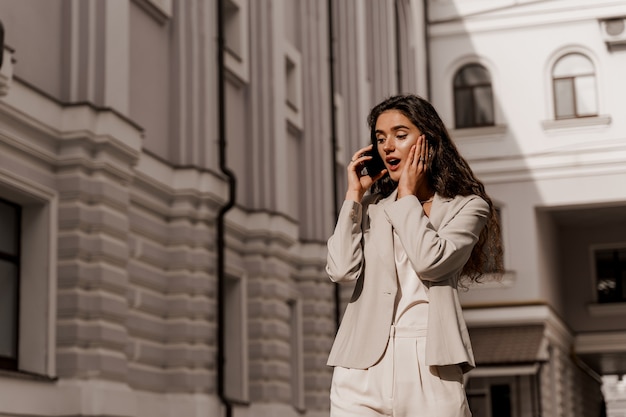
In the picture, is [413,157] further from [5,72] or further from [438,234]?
[5,72]

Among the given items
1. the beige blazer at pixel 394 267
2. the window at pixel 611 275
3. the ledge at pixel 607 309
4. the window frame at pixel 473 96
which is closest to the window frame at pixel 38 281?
the beige blazer at pixel 394 267

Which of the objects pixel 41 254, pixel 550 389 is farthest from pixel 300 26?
pixel 550 389

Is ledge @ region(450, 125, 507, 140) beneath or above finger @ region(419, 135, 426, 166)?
above

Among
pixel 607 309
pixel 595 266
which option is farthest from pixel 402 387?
pixel 595 266

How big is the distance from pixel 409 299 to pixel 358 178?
17.8 inches

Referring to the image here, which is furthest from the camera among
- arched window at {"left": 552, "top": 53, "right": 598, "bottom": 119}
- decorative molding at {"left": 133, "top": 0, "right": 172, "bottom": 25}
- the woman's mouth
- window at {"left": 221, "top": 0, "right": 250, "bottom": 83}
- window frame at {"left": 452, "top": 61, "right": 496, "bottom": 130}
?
window frame at {"left": 452, "top": 61, "right": 496, "bottom": 130}

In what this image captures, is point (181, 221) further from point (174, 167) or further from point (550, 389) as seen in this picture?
point (550, 389)

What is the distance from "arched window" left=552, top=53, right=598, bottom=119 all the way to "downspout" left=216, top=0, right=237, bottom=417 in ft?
54.9

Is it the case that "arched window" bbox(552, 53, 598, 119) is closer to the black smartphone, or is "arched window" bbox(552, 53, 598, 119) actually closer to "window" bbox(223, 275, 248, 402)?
"window" bbox(223, 275, 248, 402)

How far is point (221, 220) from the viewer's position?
15.8 meters

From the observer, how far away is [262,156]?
1830 centimetres

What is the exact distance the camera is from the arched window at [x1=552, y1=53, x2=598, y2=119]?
103ft

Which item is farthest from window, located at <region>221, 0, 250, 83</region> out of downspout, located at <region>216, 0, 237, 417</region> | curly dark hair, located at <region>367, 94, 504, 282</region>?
curly dark hair, located at <region>367, 94, 504, 282</region>

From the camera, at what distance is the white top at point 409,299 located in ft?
12.8
